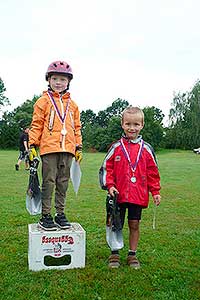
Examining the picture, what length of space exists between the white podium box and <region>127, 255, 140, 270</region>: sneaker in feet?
1.75

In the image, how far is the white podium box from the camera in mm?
4777

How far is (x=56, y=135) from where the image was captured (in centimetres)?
488

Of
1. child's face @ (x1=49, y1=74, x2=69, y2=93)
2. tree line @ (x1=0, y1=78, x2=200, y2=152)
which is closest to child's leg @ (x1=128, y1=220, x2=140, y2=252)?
child's face @ (x1=49, y1=74, x2=69, y2=93)

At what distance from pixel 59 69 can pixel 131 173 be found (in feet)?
4.79

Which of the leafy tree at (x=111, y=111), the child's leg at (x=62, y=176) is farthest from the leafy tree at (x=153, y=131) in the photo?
the child's leg at (x=62, y=176)

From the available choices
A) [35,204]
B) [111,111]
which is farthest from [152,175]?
[111,111]

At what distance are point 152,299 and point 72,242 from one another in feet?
4.05

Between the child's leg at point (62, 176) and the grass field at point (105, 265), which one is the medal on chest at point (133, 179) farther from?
the grass field at point (105, 265)

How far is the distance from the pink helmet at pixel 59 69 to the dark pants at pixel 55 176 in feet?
3.08

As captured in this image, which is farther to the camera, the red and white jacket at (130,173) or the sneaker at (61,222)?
the sneaker at (61,222)

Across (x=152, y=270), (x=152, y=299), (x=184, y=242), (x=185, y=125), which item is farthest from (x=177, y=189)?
(x=185, y=125)

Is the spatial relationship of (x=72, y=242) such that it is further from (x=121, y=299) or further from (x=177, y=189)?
(x=177, y=189)

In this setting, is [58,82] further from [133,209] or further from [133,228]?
[133,228]

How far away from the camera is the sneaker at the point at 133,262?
16.1 feet
